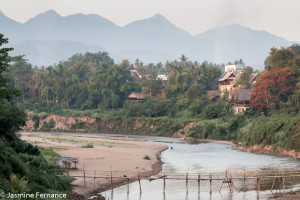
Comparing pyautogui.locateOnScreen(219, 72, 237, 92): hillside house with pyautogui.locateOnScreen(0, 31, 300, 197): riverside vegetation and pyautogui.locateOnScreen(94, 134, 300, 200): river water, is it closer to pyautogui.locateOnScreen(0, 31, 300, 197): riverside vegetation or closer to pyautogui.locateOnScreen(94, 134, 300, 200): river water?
pyautogui.locateOnScreen(0, 31, 300, 197): riverside vegetation

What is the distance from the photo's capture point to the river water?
107ft

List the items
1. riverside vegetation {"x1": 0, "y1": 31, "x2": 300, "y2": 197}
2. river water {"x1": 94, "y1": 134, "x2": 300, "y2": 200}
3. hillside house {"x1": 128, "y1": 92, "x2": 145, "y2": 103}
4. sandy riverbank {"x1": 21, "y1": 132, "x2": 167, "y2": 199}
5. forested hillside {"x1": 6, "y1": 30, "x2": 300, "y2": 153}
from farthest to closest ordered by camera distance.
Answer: hillside house {"x1": 128, "y1": 92, "x2": 145, "y2": 103} < forested hillside {"x1": 6, "y1": 30, "x2": 300, "y2": 153} < sandy riverbank {"x1": 21, "y1": 132, "x2": 167, "y2": 199} < riverside vegetation {"x1": 0, "y1": 31, "x2": 300, "y2": 197} < river water {"x1": 94, "y1": 134, "x2": 300, "y2": 200}

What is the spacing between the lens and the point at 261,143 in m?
57.8

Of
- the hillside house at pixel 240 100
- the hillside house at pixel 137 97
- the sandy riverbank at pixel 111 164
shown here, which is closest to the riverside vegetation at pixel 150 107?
the hillside house at pixel 240 100

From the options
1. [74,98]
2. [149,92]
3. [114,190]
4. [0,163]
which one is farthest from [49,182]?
[74,98]

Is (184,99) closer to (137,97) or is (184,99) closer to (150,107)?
(150,107)

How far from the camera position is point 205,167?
4409cm

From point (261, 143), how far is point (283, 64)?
25.4 metres

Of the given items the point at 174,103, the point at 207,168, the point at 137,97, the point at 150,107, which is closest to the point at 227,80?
the point at 174,103

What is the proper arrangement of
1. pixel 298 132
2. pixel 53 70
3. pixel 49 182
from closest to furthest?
pixel 49 182 < pixel 298 132 < pixel 53 70

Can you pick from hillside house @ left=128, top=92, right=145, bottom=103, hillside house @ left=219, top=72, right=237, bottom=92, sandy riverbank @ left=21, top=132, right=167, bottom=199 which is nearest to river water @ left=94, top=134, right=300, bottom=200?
sandy riverbank @ left=21, top=132, right=167, bottom=199

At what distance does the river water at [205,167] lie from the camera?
1282 inches

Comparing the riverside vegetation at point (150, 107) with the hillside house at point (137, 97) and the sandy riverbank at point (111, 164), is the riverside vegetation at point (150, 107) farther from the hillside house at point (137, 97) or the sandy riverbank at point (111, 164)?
the sandy riverbank at point (111, 164)

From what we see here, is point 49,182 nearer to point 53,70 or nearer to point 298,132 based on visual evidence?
point 298,132
